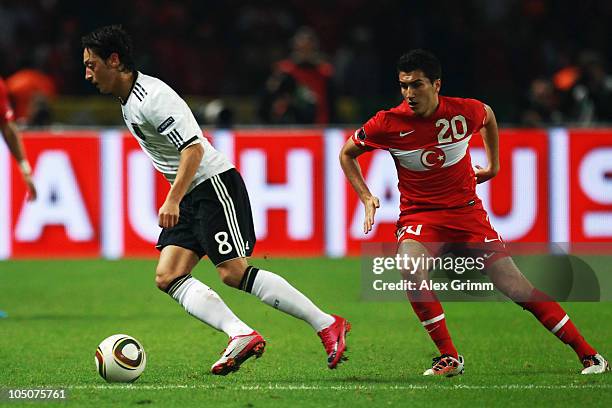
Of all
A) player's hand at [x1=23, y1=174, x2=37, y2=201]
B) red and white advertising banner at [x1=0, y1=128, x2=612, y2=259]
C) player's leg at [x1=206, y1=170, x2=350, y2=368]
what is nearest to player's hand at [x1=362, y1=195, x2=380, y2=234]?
player's leg at [x1=206, y1=170, x2=350, y2=368]

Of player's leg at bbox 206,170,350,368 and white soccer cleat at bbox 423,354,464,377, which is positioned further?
white soccer cleat at bbox 423,354,464,377

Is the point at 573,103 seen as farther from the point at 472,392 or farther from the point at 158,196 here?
the point at 472,392

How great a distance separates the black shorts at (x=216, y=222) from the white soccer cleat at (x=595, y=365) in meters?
1.87

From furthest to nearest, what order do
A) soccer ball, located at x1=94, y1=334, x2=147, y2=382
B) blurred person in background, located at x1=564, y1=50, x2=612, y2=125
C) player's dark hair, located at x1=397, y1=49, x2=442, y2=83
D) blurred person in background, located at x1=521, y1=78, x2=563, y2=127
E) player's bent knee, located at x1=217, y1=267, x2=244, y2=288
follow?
blurred person in background, located at x1=564, y1=50, x2=612, y2=125, blurred person in background, located at x1=521, y1=78, x2=563, y2=127, player's dark hair, located at x1=397, y1=49, x2=442, y2=83, player's bent knee, located at x1=217, y1=267, x2=244, y2=288, soccer ball, located at x1=94, y1=334, x2=147, y2=382

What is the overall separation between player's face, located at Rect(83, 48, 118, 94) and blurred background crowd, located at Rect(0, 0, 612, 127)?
8.58 m

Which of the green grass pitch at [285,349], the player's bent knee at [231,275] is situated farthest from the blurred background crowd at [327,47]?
the player's bent knee at [231,275]

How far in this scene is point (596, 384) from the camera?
650 centimetres

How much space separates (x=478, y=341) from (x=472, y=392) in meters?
2.08

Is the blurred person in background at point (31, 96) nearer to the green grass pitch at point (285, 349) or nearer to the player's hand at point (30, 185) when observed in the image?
the green grass pitch at point (285, 349)

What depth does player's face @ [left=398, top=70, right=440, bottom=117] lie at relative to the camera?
6.86 metres

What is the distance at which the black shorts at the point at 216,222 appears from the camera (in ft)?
22.0

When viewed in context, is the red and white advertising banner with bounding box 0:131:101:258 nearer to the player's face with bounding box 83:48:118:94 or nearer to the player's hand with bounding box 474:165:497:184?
the player's hand with bounding box 474:165:497:184

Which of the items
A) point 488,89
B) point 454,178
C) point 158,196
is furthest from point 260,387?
point 488,89

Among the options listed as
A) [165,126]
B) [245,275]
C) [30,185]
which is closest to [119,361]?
[245,275]
